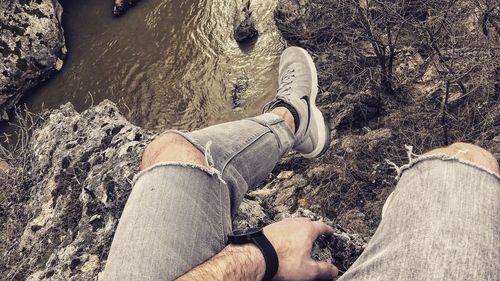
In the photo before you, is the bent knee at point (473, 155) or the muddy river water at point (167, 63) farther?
the muddy river water at point (167, 63)

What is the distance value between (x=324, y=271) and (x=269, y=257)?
243 mm

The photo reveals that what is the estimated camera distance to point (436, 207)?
128 centimetres

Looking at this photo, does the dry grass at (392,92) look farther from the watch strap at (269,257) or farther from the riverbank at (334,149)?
the watch strap at (269,257)

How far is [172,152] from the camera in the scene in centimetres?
167

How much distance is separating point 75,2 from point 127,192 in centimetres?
525

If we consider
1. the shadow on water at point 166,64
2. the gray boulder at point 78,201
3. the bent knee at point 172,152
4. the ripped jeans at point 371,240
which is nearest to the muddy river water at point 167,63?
the shadow on water at point 166,64

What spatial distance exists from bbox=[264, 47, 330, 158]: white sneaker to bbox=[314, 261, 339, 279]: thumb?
872 millimetres

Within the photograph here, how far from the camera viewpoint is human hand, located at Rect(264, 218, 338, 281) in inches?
61.5

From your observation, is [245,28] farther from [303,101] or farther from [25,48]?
[25,48]

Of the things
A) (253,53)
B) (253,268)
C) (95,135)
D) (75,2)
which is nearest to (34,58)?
(75,2)

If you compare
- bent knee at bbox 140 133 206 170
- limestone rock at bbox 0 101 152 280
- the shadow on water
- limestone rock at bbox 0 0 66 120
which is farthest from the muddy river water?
bent knee at bbox 140 133 206 170

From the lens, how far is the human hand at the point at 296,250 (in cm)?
156

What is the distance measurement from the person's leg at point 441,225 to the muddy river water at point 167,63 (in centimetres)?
354

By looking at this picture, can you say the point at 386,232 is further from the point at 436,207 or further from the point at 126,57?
the point at 126,57
